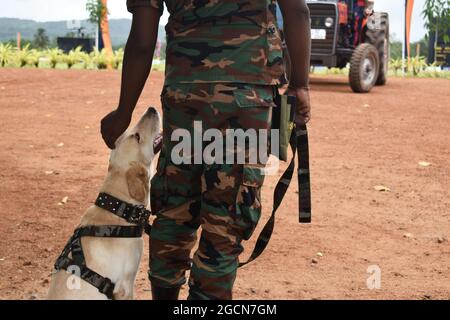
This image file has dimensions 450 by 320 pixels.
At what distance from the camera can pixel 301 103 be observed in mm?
2604

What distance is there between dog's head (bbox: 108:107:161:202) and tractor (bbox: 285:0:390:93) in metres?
10.1

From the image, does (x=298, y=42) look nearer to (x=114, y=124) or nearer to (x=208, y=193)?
(x=208, y=193)

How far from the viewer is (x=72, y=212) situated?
17.0 feet

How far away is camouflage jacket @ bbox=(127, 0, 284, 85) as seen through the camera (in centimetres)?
242

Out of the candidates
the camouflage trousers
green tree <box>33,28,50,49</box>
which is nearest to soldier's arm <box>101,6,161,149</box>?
the camouflage trousers

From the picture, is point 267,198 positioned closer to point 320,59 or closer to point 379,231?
point 379,231

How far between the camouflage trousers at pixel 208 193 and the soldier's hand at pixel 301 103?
140 millimetres

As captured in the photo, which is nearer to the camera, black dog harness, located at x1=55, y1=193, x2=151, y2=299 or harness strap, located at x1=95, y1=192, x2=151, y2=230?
black dog harness, located at x1=55, y1=193, x2=151, y2=299

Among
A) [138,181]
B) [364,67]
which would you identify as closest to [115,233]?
[138,181]

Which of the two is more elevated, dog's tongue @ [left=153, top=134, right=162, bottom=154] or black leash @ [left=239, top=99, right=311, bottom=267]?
dog's tongue @ [left=153, top=134, right=162, bottom=154]

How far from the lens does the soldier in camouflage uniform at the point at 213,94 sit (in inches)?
95.2

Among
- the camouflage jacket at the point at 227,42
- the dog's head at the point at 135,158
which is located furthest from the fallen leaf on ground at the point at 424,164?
the camouflage jacket at the point at 227,42

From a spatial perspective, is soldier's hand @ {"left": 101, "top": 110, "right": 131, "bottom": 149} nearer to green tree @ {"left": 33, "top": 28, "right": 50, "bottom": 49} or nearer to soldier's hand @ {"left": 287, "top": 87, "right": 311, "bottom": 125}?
soldier's hand @ {"left": 287, "top": 87, "right": 311, "bottom": 125}

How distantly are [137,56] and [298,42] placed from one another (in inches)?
23.1
